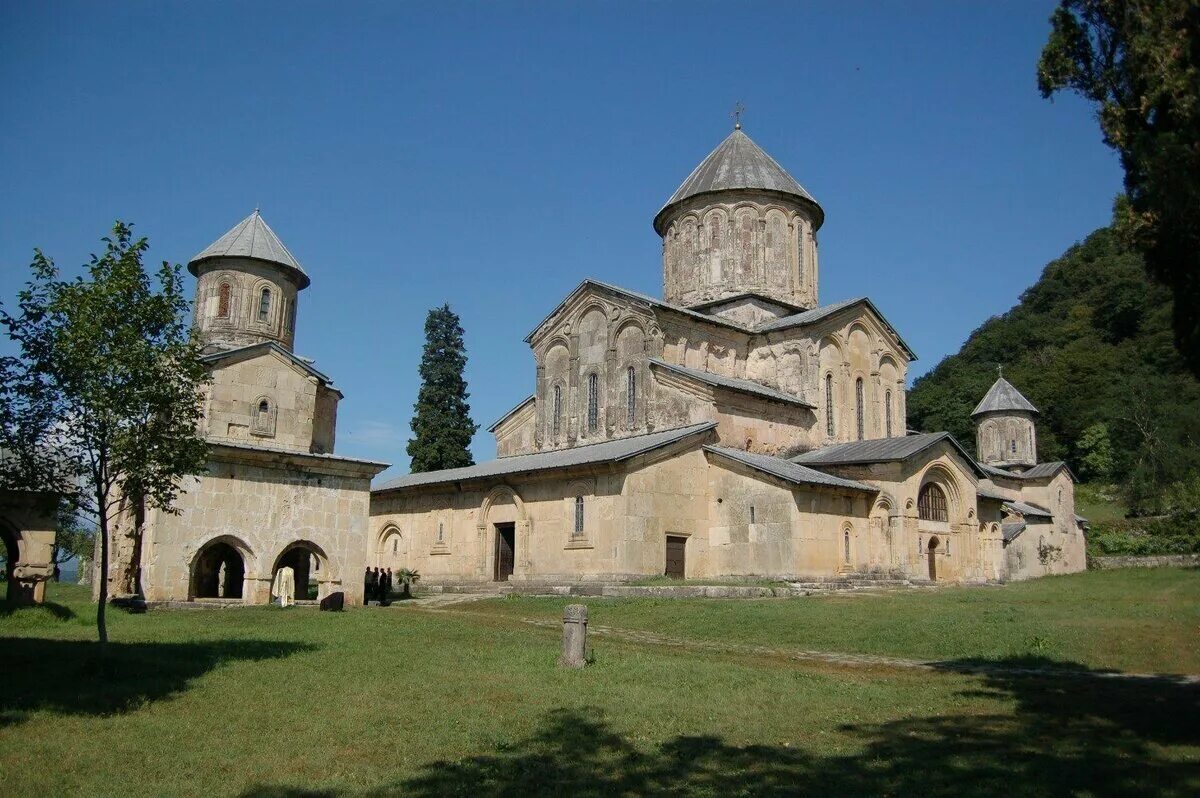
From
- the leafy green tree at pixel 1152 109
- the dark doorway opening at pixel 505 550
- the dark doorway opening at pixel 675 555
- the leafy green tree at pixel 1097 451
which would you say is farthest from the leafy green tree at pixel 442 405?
the leafy green tree at pixel 1097 451

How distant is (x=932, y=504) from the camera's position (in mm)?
25391

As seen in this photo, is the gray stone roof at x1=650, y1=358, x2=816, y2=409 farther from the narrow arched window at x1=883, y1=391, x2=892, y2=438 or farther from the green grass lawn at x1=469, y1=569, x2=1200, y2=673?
the green grass lawn at x1=469, y1=569, x2=1200, y2=673

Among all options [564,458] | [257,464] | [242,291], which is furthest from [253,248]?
[564,458]

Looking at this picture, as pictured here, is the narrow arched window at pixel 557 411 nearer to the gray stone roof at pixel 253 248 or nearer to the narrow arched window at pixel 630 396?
the narrow arched window at pixel 630 396

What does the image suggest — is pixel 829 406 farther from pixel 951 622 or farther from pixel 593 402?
pixel 951 622

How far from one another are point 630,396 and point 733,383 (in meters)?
3.07

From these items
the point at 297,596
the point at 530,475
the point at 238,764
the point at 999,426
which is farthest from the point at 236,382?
the point at 999,426

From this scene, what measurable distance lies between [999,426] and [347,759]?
138ft

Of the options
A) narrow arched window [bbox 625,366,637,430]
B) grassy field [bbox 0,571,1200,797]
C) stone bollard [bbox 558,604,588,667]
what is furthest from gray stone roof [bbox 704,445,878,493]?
stone bollard [bbox 558,604,588,667]

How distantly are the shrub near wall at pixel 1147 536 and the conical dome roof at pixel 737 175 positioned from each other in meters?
22.2

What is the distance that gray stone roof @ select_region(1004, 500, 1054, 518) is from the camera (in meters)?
36.3

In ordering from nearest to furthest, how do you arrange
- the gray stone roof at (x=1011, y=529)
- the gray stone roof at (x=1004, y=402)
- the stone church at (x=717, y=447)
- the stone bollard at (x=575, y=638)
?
1. the stone bollard at (x=575, y=638)
2. the stone church at (x=717, y=447)
3. the gray stone roof at (x=1011, y=529)
4. the gray stone roof at (x=1004, y=402)

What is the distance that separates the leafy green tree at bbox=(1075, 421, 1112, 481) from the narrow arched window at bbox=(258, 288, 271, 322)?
56.2 meters

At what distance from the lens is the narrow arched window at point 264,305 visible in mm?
21906
